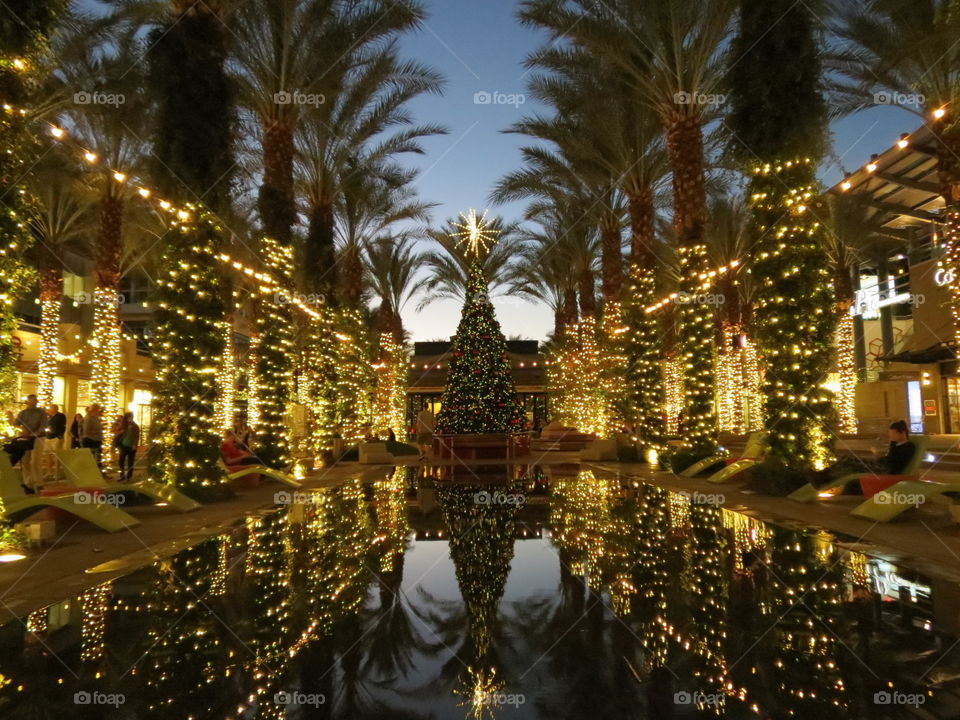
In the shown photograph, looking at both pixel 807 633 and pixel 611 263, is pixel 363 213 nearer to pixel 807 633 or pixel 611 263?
pixel 611 263

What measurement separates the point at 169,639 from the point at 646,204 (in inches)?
722

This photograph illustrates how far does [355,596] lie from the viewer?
5.86 metres

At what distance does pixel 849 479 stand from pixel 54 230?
83.8 feet

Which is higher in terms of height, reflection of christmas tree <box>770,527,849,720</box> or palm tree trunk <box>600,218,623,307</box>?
palm tree trunk <box>600,218,623,307</box>

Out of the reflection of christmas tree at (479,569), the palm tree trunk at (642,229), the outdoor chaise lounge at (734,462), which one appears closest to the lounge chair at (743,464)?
the outdoor chaise lounge at (734,462)

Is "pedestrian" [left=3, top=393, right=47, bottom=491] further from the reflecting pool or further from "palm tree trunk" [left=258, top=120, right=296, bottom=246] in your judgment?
the reflecting pool

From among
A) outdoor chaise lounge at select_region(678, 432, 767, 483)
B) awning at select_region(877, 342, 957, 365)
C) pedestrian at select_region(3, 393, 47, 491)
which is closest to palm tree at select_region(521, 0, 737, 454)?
outdoor chaise lounge at select_region(678, 432, 767, 483)

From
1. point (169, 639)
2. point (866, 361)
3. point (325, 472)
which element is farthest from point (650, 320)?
point (866, 361)

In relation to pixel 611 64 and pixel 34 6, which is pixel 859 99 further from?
pixel 34 6

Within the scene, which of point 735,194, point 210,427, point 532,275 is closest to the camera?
point 210,427

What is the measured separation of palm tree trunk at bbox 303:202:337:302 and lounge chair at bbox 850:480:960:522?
16.0 metres

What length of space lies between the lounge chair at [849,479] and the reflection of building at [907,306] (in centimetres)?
1718

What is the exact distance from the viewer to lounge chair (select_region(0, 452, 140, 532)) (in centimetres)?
850

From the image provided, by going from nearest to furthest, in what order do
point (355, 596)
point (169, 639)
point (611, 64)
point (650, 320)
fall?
1. point (169, 639)
2. point (355, 596)
3. point (611, 64)
4. point (650, 320)
